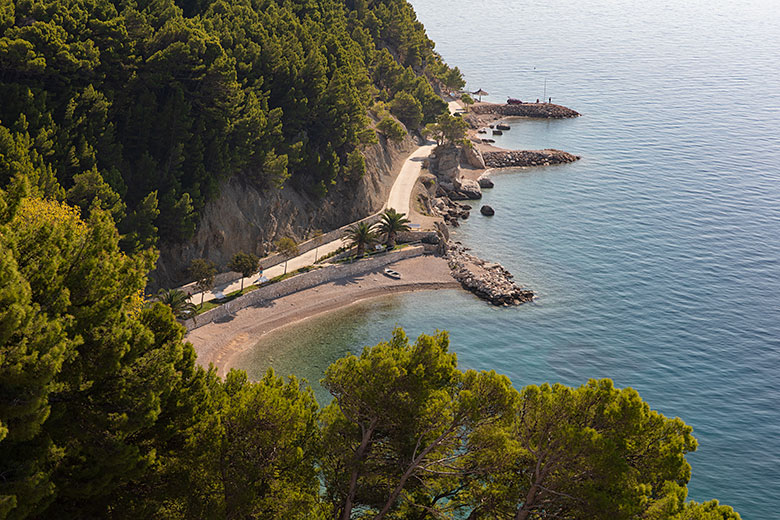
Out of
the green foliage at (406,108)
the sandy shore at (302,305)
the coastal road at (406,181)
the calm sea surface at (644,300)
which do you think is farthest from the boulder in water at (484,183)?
the sandy shore at (302,305)

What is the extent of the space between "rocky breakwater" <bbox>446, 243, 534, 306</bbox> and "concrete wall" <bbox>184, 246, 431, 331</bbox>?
486cm

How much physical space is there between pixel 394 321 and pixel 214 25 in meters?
41.0

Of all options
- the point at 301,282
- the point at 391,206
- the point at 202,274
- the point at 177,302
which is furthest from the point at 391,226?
the point at 177,302

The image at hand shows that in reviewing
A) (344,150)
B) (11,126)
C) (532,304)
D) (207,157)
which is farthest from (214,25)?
(532,304)

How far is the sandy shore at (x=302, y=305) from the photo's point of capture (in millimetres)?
68106

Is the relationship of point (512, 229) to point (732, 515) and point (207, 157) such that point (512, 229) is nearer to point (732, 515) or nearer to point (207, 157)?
point (207, 157)

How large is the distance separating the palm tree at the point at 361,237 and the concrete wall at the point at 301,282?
190 centimetres

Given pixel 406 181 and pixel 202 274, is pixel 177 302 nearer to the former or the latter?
pixel 202 274

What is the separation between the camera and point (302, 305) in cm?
7825

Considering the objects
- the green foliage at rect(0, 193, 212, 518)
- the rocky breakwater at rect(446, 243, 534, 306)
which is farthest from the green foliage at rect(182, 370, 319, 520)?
the rocky breakwater at rect(446, 243, 534, 306)

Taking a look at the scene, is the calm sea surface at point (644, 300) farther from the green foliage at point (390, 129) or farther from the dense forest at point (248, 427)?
the dense forest at point (248, 427)

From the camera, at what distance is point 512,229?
107438mm

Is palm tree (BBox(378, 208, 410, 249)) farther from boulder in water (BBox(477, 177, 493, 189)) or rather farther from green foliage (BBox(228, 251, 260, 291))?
boulder in water (BBox(477, 177, 493, 189))

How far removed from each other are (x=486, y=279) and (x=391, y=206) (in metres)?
21.5
